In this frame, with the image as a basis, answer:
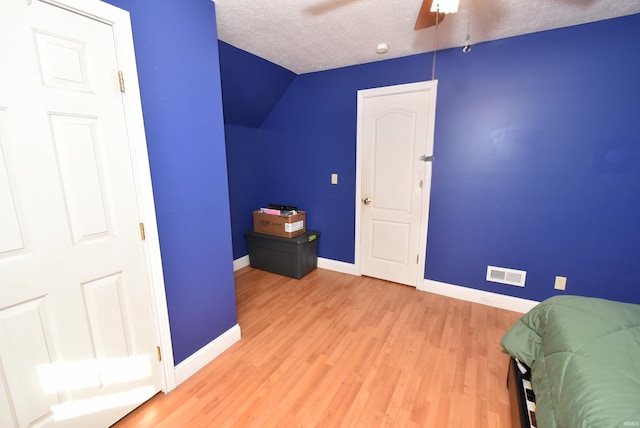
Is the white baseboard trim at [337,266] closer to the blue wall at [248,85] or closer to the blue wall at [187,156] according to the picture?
the blue wall at [187,156]

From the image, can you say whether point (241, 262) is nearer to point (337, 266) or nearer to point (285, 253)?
point (285, 253)

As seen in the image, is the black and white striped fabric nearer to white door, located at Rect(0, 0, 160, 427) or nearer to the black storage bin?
white door, located at Rect(0, 0, 160, 427)

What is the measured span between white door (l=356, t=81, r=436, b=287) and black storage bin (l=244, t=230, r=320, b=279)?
1.96 feet

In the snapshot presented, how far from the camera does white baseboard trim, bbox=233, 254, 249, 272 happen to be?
350 cm

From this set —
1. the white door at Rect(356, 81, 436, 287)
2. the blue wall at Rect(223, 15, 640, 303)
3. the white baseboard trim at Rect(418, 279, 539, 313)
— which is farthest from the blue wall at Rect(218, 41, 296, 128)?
the white baseboard trim at Rect(418, 279, 539, 313)

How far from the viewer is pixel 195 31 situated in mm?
1639

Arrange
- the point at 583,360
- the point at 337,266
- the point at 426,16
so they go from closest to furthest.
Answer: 1. the point at 583,360
2. the point at 426,16
3. the point at 337,266

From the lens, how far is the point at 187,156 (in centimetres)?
167

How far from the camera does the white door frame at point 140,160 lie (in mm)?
1243

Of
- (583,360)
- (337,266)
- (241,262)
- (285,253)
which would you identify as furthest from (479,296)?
(241,262)

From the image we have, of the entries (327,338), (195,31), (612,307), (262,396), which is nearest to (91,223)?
(195,31)

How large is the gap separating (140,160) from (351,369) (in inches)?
73.2

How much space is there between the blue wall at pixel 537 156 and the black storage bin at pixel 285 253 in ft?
4.47

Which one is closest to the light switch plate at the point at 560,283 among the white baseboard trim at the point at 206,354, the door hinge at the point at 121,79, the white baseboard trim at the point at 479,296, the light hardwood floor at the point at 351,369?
the white baseboard trim at the point at 479,296
